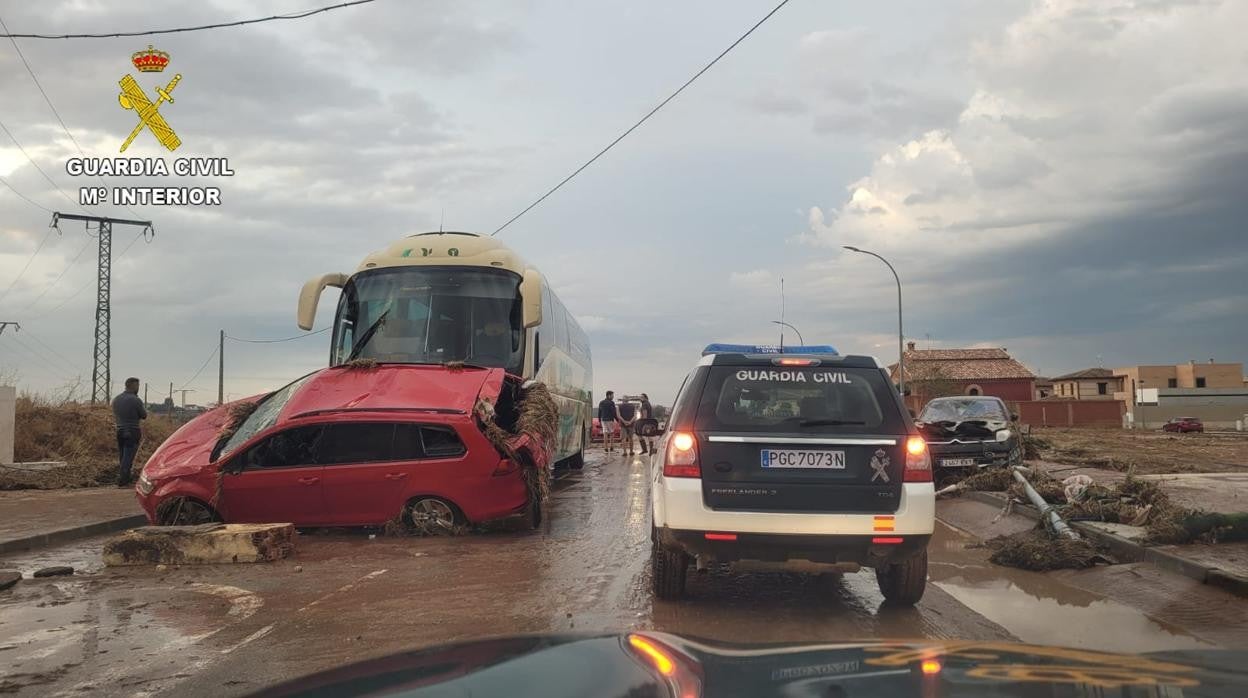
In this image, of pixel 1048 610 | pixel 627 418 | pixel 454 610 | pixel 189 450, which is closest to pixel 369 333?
pixel 189 450

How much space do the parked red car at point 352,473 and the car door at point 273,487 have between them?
1 cm

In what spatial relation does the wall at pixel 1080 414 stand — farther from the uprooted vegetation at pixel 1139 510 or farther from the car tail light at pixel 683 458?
the car tail light at pixel 683 458

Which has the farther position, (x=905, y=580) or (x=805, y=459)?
(x=905, y=580)

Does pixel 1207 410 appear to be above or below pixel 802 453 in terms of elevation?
below

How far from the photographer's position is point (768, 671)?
2270mm

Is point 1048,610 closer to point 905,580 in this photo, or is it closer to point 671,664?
point 905,580

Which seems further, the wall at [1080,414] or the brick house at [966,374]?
the brick house at [966,374]

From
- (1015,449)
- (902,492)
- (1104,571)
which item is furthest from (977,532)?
(902,492)

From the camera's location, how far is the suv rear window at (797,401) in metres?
6.16

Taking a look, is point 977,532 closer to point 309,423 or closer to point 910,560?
point 910,560

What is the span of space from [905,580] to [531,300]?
28.0 feet

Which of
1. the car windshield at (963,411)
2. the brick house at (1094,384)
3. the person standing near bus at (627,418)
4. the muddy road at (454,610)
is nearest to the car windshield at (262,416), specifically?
the muddy road at (454,610)

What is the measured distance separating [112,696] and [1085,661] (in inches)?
176

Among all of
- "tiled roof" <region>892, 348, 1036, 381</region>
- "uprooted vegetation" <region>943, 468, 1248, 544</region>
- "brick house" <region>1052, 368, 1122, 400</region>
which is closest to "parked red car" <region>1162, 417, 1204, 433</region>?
A: "tiled roof" <region>892, 348, 1036, 381</region>
